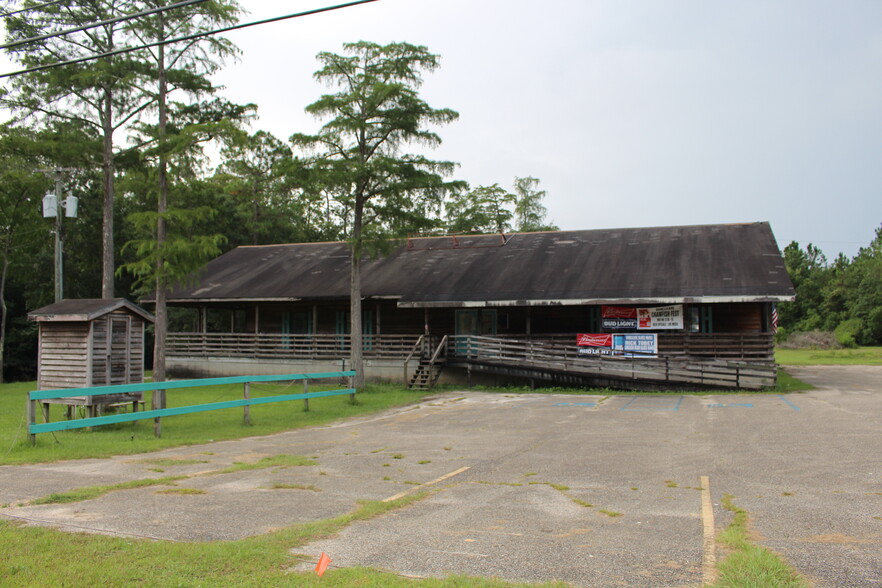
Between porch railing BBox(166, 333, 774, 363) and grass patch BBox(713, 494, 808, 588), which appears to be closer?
grass patch BBox(713, 494, 808, 588)

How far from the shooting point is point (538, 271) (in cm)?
2712

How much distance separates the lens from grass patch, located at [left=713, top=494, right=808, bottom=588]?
15.4 ft

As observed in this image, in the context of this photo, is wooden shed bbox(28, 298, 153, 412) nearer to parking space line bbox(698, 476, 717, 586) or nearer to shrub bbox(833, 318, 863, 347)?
parking space line bbox(698, 476, 717, 586)

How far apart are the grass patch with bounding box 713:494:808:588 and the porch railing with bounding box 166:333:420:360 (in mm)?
20903

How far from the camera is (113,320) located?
14516 mm

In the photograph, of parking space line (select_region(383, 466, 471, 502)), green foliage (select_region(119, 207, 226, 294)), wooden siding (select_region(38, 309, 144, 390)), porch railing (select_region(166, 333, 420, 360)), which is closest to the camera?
parking space line (select_region(383, 466, 471, 502))

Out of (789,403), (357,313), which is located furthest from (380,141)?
(789,403)

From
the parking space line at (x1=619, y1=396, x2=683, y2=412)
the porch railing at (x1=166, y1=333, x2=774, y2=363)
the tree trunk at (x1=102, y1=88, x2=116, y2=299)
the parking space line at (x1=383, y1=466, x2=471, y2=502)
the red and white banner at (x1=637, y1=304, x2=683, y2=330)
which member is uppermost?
the tree trunk at (x1=102, y1=88, x2=116, y2=299)

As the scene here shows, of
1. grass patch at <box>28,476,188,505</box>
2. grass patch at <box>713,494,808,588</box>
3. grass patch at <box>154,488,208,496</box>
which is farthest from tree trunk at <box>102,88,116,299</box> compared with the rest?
grass patch at <box>713,494,808,588</box>

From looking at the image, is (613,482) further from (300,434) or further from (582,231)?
(582,231)

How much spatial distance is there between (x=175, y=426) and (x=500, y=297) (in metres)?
13.3

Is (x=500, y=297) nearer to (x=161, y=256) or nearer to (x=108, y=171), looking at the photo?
(x=161, y=256)

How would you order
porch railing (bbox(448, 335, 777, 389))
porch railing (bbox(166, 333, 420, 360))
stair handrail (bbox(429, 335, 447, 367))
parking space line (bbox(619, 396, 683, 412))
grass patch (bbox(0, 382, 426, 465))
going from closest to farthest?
grass patch (bbox(0, 382, 426, 465)) → parking space line (bbox(619, 396, 683, 412)) → porch railing (bbox(448, 335, 777, 389)) → stair handrail (bbox(429, 335, 447, 367)) → porch railing (bbox(166, 333, 420, 360))

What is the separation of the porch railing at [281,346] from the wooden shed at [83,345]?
12.8m
